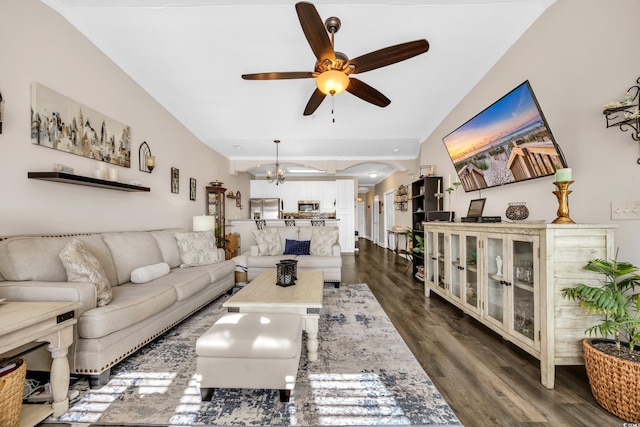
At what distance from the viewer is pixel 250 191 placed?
8.73 metres

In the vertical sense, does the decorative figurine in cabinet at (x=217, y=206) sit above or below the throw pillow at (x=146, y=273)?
above

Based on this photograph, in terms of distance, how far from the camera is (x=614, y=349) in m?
1.49

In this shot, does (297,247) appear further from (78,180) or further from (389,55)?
(389,55)

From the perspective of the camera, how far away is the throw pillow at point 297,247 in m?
4.46

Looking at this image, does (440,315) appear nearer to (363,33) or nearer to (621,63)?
(621,63)

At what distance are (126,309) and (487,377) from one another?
262 cm

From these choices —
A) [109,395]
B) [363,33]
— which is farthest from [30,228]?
[363,33]

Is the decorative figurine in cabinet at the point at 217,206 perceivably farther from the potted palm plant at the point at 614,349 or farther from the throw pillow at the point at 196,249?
the potted palm plant at the point at 614,349

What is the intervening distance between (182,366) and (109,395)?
43cm

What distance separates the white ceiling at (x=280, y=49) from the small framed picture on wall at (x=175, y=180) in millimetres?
944

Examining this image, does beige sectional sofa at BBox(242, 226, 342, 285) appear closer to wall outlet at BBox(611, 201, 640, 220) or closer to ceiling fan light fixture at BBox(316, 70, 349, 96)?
ceiling fan light fixture at BBox(316, 70, 349, 96)

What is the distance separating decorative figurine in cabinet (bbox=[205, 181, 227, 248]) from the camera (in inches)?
205

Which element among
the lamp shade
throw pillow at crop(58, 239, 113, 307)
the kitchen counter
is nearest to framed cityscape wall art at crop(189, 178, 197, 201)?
the lamp shade

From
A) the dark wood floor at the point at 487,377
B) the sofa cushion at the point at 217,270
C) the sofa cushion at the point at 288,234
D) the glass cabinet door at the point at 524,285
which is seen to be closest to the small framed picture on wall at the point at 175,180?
the sofa cushion at the point at 217,270
